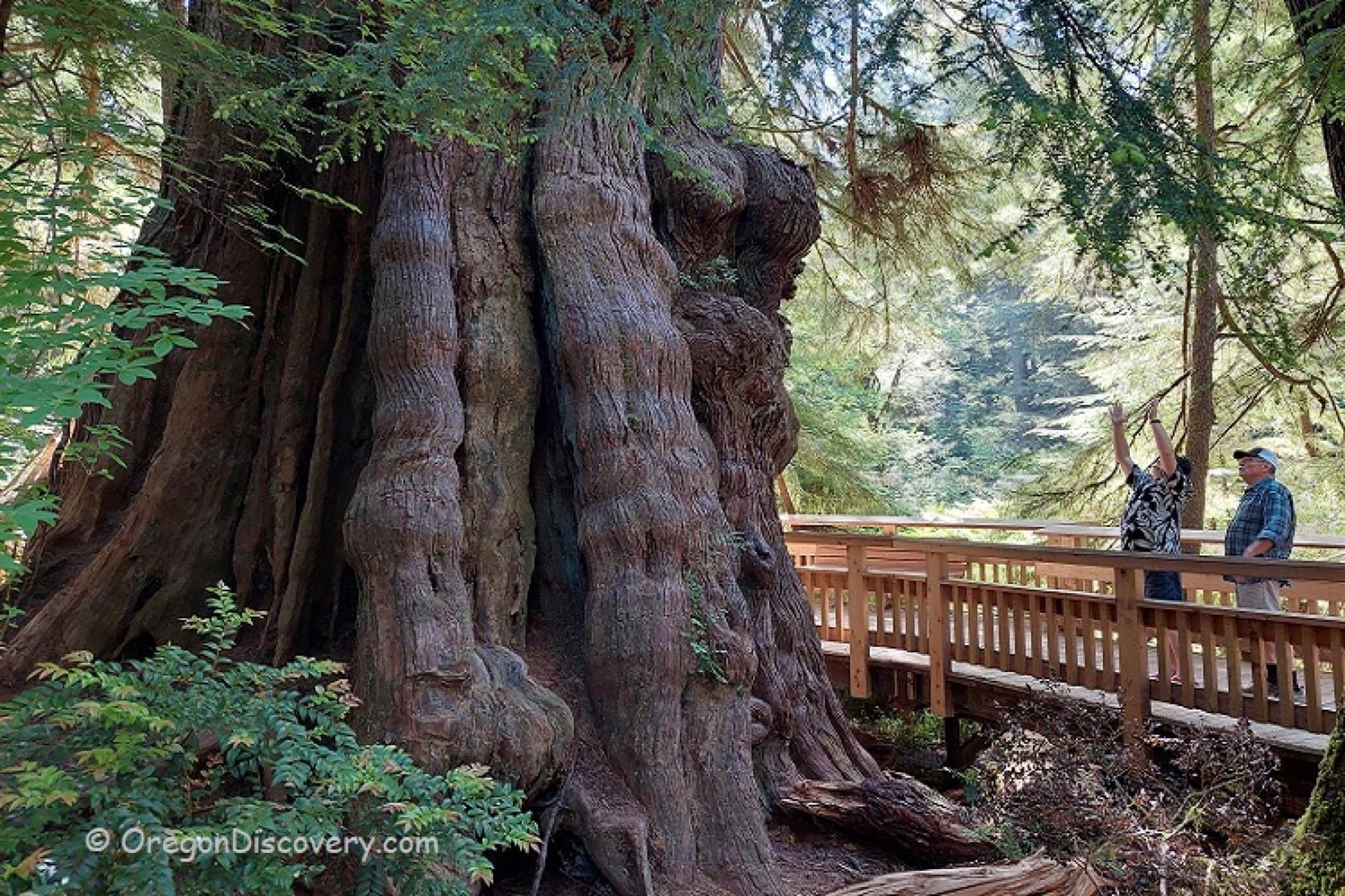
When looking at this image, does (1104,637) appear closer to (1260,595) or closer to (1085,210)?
(1260,595)

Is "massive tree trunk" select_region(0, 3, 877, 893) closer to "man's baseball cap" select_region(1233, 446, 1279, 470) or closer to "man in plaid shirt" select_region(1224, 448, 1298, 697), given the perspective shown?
"man in plaid shirt" select_region(1224, 448, 1298, 697)

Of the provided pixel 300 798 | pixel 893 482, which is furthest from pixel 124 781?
pixel 893 482

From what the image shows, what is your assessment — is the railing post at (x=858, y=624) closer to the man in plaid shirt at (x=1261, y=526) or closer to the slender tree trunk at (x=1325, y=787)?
the man in plaid shirt at (x=1261, y=526)

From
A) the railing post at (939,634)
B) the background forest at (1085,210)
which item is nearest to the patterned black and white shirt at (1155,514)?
the background forest at (1085,210)

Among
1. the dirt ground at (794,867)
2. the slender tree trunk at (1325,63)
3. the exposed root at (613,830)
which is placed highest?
Answer: the slender tree trunk at (1325,63)

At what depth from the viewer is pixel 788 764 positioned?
4055mm

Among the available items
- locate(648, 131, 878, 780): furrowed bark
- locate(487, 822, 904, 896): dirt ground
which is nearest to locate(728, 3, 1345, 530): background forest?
locate(648, 131, 878, 780): furrowed bark

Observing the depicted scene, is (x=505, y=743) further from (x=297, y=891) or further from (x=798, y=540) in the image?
(x=798, y=540)

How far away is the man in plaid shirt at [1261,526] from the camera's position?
517 centimetres

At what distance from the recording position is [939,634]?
6.32 metres

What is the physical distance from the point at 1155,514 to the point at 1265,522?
0.60m

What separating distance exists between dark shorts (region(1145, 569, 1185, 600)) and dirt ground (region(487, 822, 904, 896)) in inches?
129

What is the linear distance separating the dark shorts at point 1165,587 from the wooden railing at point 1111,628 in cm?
26

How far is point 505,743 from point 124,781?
1135mm
